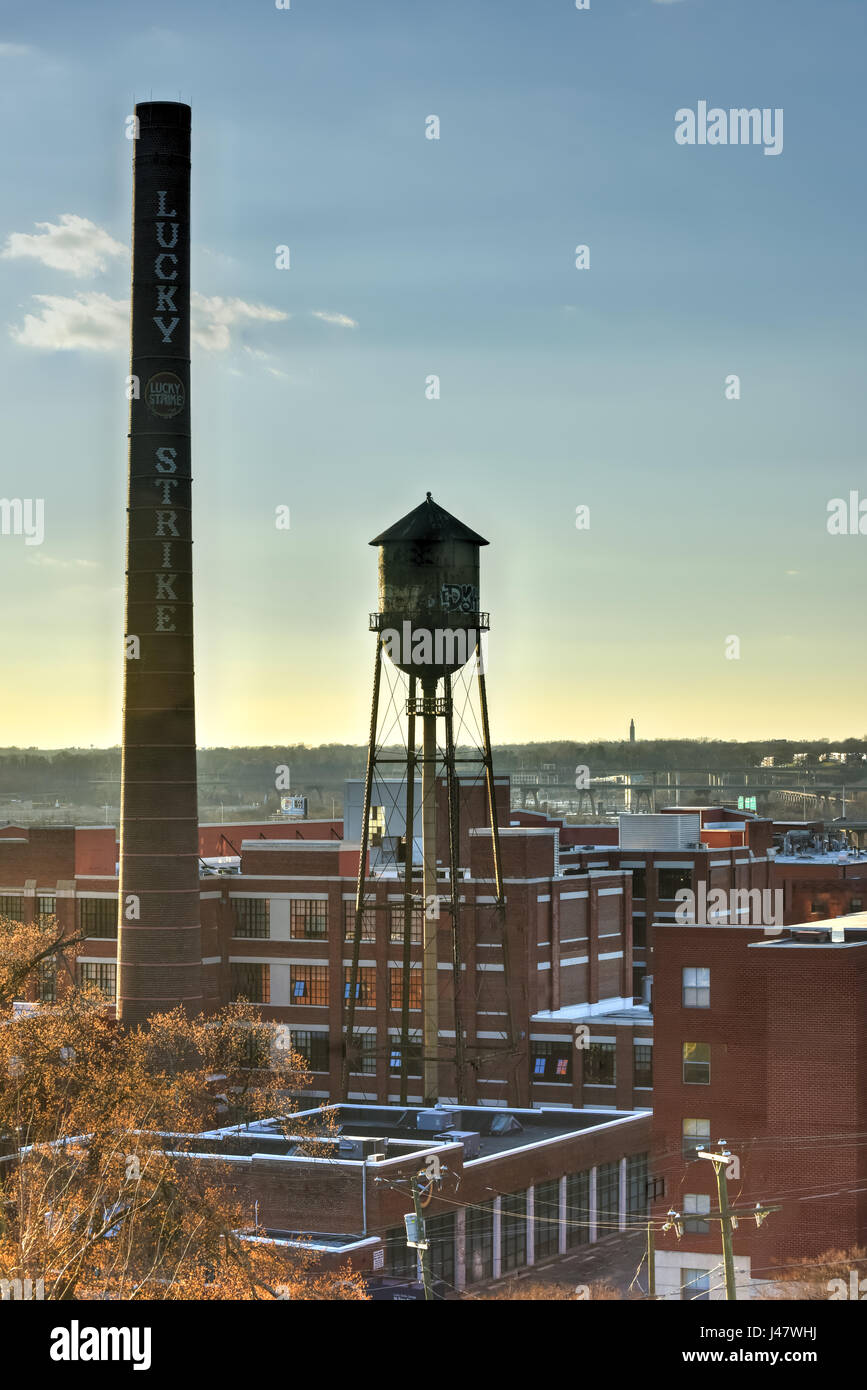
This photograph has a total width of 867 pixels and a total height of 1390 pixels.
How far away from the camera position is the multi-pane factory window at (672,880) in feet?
246

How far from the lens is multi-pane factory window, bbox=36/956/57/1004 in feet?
216

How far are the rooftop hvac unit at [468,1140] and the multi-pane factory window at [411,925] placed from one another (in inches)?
464

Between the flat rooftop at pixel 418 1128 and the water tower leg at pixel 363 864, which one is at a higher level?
the water tower leg at pixel 363 864

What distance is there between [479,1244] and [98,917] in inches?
1000

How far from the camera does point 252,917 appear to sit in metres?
68.8

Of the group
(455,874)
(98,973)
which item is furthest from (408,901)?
(98,973)

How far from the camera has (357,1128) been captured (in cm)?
5603

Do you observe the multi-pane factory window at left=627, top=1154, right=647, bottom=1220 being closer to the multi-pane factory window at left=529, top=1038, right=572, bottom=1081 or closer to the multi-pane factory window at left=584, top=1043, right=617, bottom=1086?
the multi-pane factory window at left=584, top=1043, right=617, bottom=1086

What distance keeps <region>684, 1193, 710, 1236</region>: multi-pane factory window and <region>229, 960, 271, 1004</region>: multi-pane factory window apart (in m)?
25.7

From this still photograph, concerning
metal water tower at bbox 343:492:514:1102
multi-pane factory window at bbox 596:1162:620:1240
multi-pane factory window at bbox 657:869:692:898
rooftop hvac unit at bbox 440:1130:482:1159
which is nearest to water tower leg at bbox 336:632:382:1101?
metal water tower at bbox 343:492:514:1102

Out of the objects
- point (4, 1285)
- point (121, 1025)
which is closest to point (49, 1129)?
point (121, 1025)

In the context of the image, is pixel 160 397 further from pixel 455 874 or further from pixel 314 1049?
pixel 314 1049

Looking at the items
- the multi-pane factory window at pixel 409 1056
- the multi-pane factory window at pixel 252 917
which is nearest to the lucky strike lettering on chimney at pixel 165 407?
the multi-pane factory window at pixel 252 917

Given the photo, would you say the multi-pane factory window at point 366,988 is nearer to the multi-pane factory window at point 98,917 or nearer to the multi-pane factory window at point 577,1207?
the multi-pane factory window at point 98,917
